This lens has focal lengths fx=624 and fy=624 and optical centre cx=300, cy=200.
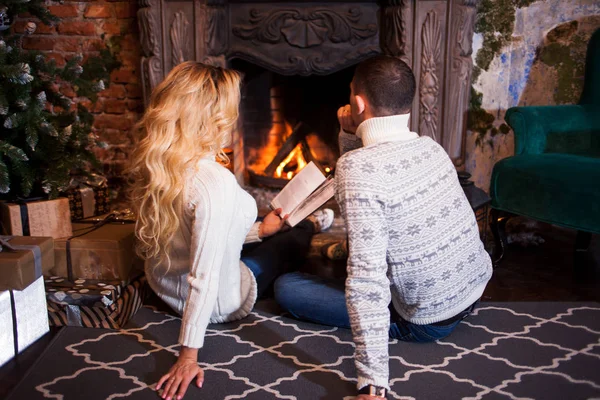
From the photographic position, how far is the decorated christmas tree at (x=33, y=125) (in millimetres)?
2395

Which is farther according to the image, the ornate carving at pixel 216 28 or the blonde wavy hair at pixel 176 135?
the ornate carving at pixel 216 28

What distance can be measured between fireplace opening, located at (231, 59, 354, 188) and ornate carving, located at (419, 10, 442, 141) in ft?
2.06

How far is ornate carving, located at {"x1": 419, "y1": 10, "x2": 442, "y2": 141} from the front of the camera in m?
3.08

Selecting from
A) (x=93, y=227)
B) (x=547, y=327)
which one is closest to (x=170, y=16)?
(x=93, y=227)

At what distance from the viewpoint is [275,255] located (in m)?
2.42

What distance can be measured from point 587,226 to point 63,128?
217 cm

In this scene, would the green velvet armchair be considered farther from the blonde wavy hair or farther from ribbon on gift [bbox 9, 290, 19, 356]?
ribbon on gift [bbox 9, 290, 19, 356]

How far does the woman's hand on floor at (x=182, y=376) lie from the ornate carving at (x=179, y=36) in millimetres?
1877

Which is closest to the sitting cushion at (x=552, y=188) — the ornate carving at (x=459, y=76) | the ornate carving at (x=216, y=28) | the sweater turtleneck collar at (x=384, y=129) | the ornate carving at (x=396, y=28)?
the ornate carving at (x=459, y=76)

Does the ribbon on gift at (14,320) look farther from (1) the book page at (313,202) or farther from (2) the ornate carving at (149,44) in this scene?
(2) the ornate carving at (149,44)

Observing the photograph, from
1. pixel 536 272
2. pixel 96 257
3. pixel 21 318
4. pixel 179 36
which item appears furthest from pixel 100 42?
pixel 536 272

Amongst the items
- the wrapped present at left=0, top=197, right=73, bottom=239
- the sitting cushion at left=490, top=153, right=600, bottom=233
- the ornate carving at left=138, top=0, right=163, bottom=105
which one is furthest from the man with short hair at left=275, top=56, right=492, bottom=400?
the ornate carving at left=138, top=0, right=163, bottom=105

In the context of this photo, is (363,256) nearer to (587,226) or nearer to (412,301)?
(412,301)

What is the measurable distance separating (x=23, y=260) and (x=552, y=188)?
1.96 m
